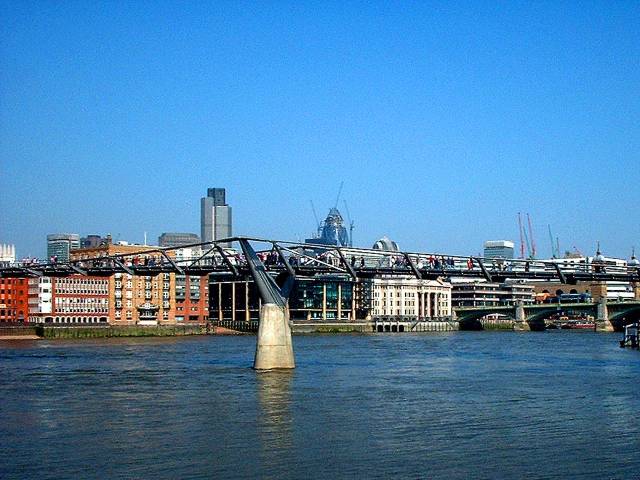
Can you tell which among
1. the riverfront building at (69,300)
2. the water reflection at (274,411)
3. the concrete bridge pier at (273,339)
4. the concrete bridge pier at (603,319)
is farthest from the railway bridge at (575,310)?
the water reflection at (274,411)

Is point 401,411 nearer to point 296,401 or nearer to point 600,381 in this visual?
point 296,401

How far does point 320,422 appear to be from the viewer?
39000 millimetres

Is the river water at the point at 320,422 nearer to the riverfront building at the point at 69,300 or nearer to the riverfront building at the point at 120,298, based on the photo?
the riverfront building at the point at 69,300

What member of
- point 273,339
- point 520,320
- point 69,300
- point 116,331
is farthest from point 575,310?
point 273,339

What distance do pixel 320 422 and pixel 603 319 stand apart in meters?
138

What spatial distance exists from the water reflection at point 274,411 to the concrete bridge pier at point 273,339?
651mm

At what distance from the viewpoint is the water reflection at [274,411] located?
3416 centimetres

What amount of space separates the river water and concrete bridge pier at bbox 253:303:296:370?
1.19 m

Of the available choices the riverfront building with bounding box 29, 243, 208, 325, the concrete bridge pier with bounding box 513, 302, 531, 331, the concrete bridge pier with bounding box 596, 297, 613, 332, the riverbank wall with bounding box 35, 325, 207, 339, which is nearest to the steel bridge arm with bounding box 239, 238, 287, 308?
the riverbank wall with bounding box 35, 325, 207, 339

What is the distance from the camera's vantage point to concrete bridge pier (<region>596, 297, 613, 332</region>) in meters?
168

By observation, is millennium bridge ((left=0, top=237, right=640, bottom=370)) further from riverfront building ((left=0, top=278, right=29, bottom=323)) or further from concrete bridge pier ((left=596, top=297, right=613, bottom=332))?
concrete bridge pier ((left=596, top=297, right=613, bottom=332))

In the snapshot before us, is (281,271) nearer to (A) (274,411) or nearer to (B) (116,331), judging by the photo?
(A) (274,411)

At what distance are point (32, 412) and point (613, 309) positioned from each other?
140461mm

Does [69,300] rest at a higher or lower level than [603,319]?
higher
